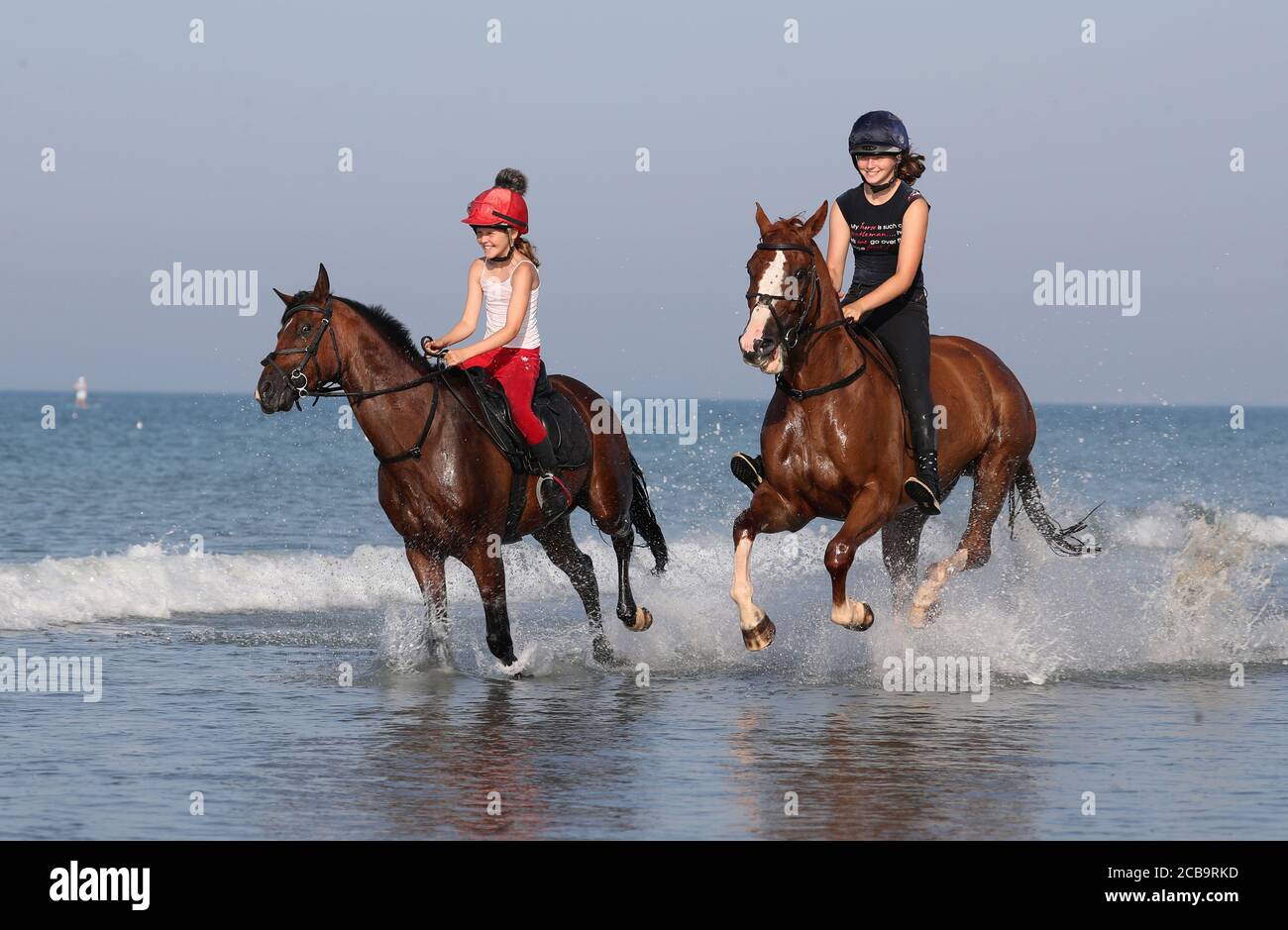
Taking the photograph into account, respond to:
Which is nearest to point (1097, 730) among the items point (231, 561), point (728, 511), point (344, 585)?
point (344, 585)

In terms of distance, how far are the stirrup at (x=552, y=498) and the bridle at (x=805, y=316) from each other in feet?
6.44

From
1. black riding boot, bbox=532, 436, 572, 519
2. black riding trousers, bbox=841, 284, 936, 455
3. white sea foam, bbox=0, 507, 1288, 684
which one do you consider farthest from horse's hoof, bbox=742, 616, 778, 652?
black riding boot, bbox=532, 436, 572, 519

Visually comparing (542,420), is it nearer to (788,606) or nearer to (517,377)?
(517,377)

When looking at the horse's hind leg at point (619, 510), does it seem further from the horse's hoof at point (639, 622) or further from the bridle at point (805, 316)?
the bridle at point (805, 316)

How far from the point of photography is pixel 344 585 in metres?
18.1

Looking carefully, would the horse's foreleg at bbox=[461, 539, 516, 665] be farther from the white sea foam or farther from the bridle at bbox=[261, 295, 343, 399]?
the bridle at bbox=[261, 295, 343, 399]

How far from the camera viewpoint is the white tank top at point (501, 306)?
10914 mm

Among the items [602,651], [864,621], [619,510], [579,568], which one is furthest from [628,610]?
[864,621]

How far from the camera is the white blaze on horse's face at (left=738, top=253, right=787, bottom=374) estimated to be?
29.9 ft

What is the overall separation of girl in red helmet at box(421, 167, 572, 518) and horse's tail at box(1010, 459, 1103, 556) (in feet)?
11.3

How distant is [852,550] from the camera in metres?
9.72
